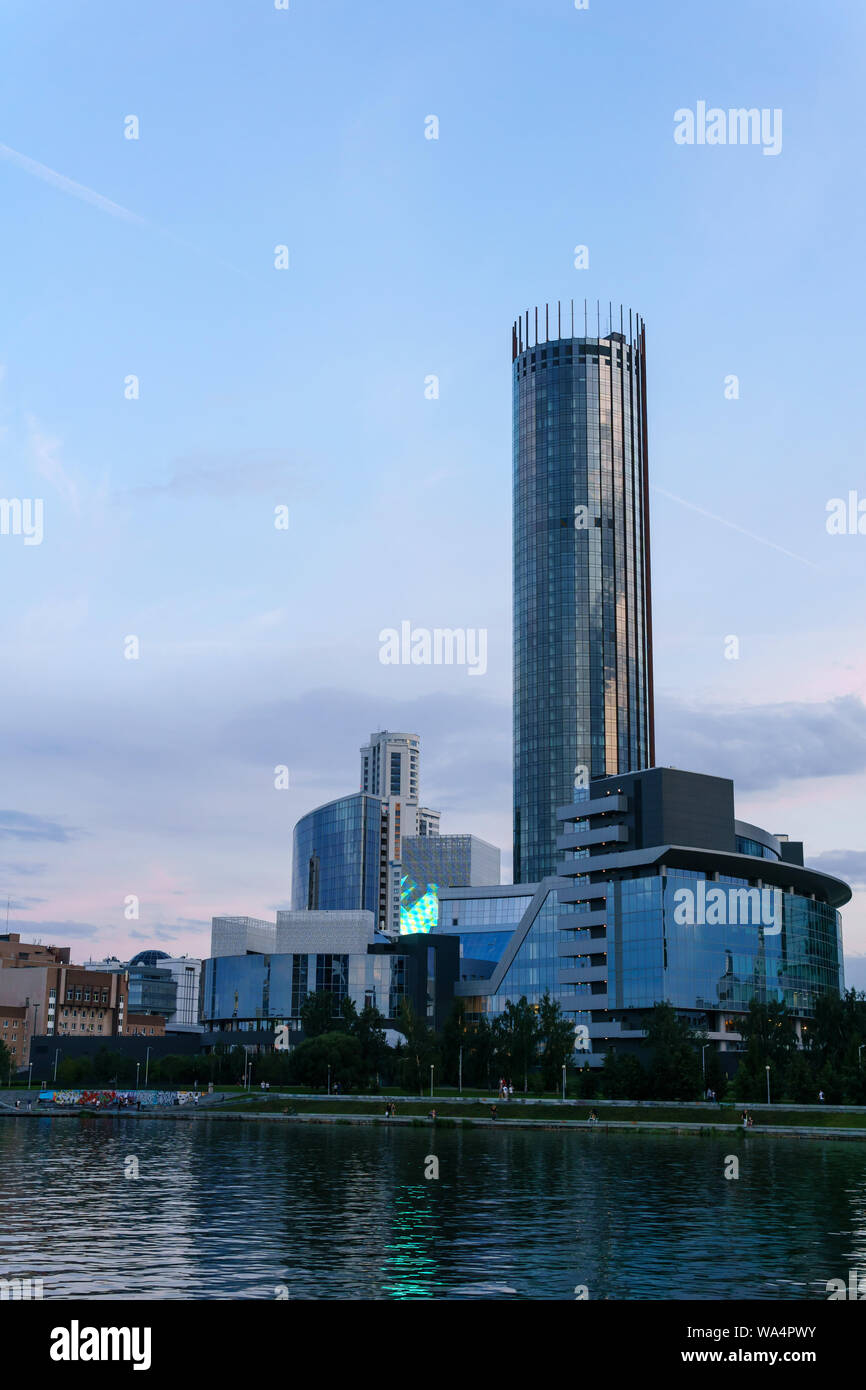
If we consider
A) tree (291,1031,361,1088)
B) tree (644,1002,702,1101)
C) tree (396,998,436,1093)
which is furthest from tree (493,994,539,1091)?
tree (291,1031,361,1088)

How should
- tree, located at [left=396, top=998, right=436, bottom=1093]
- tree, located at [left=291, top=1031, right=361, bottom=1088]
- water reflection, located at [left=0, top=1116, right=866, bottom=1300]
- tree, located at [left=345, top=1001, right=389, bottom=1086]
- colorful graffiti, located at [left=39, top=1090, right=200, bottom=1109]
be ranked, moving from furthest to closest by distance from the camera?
tree, located at [left=345, top=1001, right=389, bottom=1086]
colorful graffiti, located at [left=39, top=1090, right=200, bottom=1109]
tree, located at [left=291, top=1031, right=361, bottom=1088]
tree, located at [left=396, top=998, right=436, bottom=1093]
water reflection, located at [left=0, top=1116, right=866, bottom=1300]

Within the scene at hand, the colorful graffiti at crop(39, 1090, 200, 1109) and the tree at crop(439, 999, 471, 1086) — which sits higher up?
the tree at crop(439, 999, 471, 1086)

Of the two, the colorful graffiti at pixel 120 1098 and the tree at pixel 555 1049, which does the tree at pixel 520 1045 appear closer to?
the tree at pixel 555 1049

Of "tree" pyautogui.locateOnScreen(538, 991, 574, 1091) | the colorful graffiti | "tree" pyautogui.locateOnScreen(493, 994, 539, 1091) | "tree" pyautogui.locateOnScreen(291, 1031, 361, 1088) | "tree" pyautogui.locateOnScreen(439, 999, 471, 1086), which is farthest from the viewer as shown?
the colorful graffiti

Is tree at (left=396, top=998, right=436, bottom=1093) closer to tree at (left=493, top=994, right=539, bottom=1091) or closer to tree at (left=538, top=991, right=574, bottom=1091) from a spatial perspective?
tree at (left=493, top=994, right=539, bottom=1091)

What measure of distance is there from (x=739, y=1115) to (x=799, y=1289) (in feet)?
296

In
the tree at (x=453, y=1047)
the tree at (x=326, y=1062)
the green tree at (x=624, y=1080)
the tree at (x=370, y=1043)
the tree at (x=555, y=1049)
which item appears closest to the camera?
the green tree at (x=624, y=1080)

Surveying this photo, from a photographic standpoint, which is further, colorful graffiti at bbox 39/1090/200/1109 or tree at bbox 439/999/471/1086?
colorful graffiti at bbox 39/1090/200/1109

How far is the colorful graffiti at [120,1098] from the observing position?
6895 inches

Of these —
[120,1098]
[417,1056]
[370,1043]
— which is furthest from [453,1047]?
[120,1098]

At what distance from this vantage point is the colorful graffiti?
17512 cm

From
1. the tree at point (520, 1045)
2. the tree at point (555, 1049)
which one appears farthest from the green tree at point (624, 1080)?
the tree at point (520, 1045)
